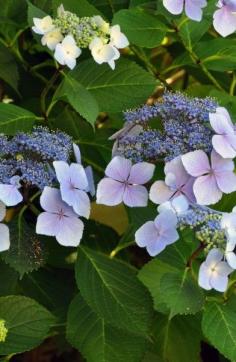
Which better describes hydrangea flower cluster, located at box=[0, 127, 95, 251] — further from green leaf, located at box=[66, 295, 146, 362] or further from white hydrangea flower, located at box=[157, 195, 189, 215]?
green leaf, located at box=[66, 295, 146, 362]

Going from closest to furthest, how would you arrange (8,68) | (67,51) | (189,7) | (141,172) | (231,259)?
(231,259)
(141,172)
(67,51)
(189,7)
(8,68)

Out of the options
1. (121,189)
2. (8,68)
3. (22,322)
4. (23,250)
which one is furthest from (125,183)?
(8,68)

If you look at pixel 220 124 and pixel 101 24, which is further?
pixel 101 24

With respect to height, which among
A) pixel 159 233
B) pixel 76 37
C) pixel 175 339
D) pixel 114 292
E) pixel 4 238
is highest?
pixel 76 37

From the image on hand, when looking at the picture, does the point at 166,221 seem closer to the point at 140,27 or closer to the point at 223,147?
the point at 223,147

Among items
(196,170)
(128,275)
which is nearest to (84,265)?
(128,275)

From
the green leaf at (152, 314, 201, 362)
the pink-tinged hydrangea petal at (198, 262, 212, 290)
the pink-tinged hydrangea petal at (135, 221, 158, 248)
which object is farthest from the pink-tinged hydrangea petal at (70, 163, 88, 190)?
the green leaf at (152, 314, 201, 362)
